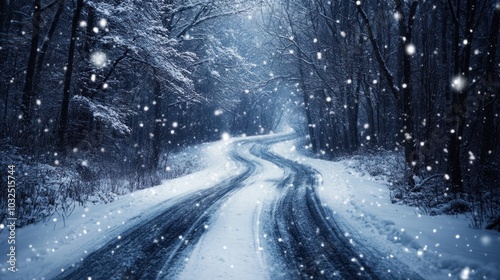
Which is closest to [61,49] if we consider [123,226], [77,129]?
[77,129]

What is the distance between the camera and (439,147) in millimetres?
10602

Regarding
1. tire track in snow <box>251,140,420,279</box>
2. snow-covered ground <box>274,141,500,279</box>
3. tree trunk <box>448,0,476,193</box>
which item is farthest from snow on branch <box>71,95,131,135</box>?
tree trunk <box>448,0,476,193</box>

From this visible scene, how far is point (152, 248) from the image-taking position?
15.6 feet

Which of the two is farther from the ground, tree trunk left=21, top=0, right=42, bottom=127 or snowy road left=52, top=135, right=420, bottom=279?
tree trunk left=21, top=0, right=42, bottom=127

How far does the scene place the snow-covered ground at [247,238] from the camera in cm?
392

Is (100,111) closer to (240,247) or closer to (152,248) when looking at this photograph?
(152,248)

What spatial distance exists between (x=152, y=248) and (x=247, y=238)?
172 cm

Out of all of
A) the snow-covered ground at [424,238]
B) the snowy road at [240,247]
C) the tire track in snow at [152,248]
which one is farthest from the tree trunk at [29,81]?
the snow-covered ground at [424,238]

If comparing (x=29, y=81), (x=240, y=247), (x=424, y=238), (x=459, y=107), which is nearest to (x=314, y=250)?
(x=240, y=247)

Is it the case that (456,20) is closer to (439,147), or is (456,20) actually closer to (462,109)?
(462,109)

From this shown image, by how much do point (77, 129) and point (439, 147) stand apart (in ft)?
50.1

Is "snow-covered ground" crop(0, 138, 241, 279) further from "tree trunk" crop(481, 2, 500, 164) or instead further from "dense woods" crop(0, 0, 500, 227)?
"tree trunk" crop(481, 2, 500, 164)

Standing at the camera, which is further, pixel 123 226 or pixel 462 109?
pixel 462 109

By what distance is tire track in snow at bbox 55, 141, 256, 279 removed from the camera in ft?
12.8
